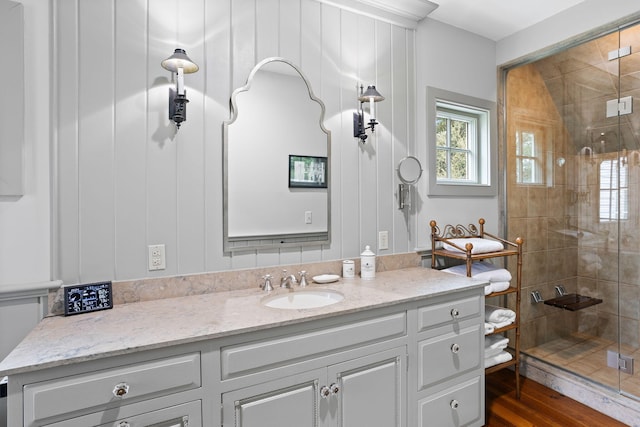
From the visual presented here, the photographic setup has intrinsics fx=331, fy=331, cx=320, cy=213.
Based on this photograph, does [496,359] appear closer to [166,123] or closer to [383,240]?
[383,240]

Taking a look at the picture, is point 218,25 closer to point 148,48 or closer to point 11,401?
point 148,48

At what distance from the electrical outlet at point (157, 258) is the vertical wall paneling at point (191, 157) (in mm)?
65

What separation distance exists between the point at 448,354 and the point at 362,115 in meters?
1.44

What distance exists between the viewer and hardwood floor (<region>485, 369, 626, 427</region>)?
201 cm

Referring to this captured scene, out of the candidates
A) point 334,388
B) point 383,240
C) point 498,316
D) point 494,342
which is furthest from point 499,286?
point 334,388

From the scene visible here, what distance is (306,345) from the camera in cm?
131

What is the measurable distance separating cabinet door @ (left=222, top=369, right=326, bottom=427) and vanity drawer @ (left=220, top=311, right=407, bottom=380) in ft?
0.23

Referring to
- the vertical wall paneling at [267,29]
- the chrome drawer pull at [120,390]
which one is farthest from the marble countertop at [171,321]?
the vertical wall paneling at [267,29]

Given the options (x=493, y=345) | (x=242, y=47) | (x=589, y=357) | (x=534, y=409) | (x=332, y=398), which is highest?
(x=242, y=47)

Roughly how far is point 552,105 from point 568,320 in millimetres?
1756

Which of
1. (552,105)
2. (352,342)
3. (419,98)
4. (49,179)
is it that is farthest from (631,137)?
(49,179)

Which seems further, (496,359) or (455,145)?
(455,145)

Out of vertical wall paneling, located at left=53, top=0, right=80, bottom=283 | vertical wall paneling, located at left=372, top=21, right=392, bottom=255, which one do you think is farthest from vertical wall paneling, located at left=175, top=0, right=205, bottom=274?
vertical wall paneling, located at left=372, top=21, right=392, bottom=255

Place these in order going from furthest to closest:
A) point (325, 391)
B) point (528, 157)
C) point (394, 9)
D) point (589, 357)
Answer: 1. point (528, 157)
2. point (589, 357)
3. point (394, 9)
4. point (325, 391)
